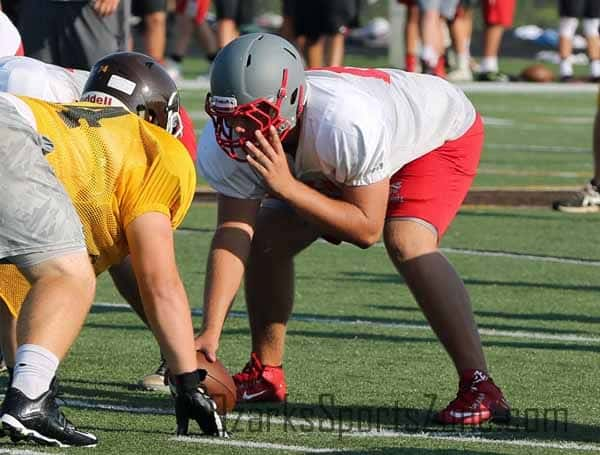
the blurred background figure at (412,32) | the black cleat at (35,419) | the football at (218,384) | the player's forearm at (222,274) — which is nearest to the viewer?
the black cleat at (35,419)

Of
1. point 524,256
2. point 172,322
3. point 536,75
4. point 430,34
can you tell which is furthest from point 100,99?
point 536,75

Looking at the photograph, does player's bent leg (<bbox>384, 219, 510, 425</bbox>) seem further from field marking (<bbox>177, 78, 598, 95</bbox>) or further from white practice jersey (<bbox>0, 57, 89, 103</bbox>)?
field marking (<bbox>177, 78, 598, 95</bbox>)

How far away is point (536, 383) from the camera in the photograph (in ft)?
18.3

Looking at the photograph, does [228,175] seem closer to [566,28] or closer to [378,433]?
[378,433]

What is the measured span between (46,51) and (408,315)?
251cm

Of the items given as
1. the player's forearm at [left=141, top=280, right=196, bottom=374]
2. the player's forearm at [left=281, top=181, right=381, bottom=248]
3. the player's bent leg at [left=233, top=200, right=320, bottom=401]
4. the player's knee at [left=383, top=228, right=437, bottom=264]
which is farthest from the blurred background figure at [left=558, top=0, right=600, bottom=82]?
the player's forearm at [left=141, top=280, right=196, bottom=374]

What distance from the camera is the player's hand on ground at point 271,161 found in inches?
186

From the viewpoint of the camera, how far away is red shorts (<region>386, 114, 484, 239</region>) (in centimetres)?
520

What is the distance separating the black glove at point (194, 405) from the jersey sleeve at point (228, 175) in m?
0.69

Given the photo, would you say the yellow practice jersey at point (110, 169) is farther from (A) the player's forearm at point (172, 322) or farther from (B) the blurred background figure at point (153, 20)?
(B) the blurred background figure at point (153, 20)

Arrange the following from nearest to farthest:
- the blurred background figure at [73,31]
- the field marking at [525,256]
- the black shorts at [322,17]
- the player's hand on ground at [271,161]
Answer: the player's hand on ground at [271,161] → the blurred background figure at [73,31] → the field marking at [525,256] → the black shorts at [322,17]

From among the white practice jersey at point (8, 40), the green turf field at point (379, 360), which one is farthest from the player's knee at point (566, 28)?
the white practice jersey at point (8, 40)

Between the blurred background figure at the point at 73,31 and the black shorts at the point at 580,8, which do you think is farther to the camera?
the black shorts at the point at 580,8

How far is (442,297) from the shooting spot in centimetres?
509
